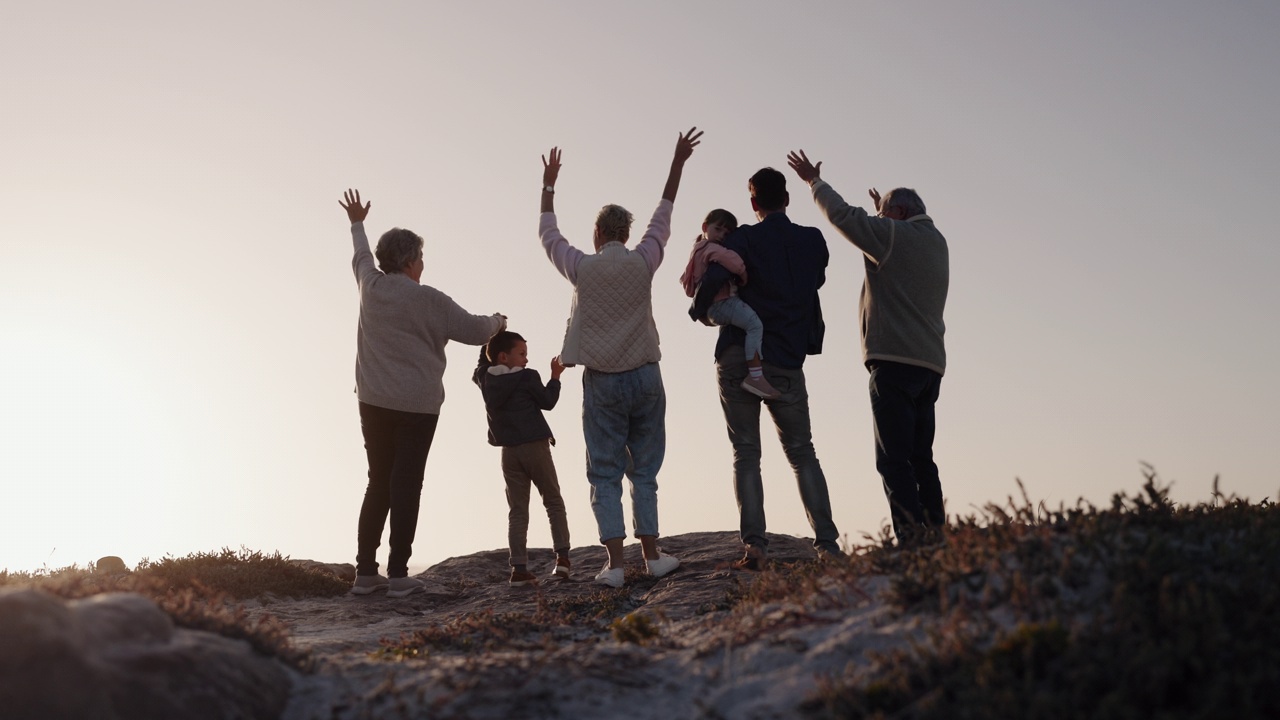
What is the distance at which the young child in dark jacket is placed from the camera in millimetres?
10211

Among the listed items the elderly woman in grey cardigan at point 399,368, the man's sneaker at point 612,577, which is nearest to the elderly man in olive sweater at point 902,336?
the man's sneaker at point 612,577

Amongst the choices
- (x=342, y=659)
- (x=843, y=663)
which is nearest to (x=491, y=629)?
(x=342, y=659)

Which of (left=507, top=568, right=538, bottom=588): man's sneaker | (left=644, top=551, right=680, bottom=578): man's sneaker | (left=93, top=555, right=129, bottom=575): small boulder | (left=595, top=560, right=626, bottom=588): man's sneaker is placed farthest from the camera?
(left=93, top=555, right=129, bottom=575): small boulder

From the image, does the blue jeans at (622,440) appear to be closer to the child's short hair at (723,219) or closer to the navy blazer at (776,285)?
the navy blazer at (776,285)

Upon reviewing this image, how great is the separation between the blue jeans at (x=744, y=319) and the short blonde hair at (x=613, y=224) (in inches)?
47.9

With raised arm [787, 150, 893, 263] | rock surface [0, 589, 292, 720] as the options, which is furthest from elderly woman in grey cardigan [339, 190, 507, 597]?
rock surface [0, 589, 292, 720]

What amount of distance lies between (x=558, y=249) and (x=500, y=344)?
1.55m

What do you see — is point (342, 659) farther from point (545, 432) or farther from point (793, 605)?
point (545, 432)

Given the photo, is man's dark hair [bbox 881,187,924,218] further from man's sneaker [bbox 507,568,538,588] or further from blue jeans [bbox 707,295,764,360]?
man's sneaker [bbox 507,568,538,588]

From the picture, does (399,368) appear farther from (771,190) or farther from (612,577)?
(771,190)

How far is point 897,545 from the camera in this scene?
621cm

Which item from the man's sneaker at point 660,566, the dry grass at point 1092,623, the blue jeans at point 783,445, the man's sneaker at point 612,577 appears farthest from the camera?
the man's sneaker at point 660,566

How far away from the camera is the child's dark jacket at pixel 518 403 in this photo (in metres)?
10.2

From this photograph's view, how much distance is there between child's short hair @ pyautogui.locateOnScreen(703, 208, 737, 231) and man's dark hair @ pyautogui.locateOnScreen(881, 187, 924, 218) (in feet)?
4.33
